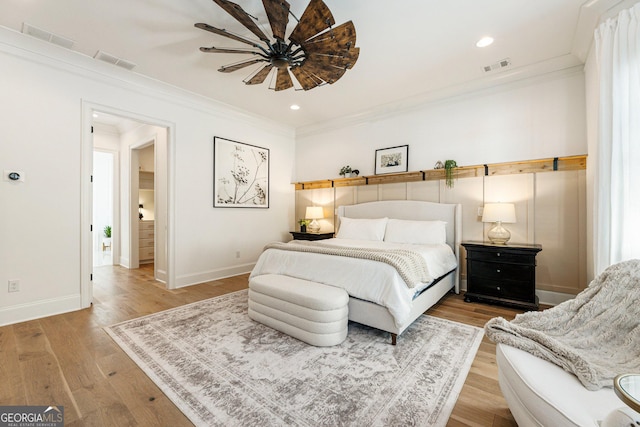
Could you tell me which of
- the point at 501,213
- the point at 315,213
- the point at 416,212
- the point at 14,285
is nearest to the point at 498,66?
the point at 501,213

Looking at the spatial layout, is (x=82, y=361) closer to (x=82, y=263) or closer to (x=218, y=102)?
(x=82, y=263)

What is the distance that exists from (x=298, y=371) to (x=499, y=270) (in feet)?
8.71

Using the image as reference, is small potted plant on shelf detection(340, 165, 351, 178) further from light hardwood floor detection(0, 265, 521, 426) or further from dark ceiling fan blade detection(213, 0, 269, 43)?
dark ceiling fan blade detection(213, 0, 269, 43)

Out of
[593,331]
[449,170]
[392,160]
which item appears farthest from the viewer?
[392,160]

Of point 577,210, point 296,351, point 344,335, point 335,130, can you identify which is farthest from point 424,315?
point 335,130

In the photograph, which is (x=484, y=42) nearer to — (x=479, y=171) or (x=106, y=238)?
(x=479, y=171)

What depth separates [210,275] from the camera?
14.7 feet

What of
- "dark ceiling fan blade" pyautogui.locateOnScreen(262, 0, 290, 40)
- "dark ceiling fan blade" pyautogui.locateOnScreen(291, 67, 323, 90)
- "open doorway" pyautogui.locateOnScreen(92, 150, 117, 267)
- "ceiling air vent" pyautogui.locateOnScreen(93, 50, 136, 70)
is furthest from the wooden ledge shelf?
"open doorway" pyautogui.locateOnScreen(92, 150, 117, 267)

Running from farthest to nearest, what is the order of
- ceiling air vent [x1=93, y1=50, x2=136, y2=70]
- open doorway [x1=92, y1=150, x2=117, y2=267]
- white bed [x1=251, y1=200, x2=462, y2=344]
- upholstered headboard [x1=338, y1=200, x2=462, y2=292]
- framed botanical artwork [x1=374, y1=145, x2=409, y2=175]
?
open doorway [x1=92, y1=150, x2=117, y2=267], framed botanical artwork [x1=374, y1=145, x2=409, y2=175], upholstered headboard [x1=338, y1=200, x2=462, y2=292], ceiling air vent [x1=93, y1=50, x2=136, y2=70], white bed [x1=251, y1=200, x2=462, y2=344]

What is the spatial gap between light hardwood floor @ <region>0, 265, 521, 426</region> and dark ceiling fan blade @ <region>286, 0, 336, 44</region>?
8.95 ft

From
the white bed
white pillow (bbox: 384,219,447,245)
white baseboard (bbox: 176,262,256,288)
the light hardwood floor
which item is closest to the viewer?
the light hardwood floor

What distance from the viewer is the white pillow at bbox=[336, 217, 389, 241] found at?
414 cm

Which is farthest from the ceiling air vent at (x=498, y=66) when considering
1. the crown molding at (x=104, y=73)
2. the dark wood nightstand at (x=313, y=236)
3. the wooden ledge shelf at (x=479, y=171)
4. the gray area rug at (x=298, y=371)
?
the crown molding at (x=104, y=73)

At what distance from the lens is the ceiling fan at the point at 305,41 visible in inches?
80.3
